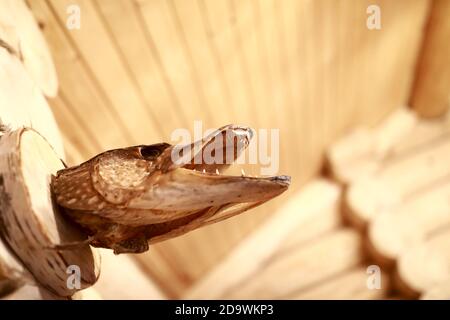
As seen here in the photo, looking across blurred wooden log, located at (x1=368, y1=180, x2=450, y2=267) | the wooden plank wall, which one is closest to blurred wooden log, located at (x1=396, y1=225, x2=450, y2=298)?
blurred wooden log, located at (x1=368, y1=180, x2=450, y2=267)

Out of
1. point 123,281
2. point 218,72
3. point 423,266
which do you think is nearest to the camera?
point 123,281

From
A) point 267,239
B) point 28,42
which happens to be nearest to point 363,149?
point 267,239

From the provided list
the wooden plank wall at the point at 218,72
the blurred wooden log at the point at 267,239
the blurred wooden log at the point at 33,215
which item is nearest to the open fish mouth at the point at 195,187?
the blurred wooden log at the point at 33,215

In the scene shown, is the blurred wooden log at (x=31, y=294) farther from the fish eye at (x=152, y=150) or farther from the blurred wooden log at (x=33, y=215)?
the fish eye at (x=152, y=150)

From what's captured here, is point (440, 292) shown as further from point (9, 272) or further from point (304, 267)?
point (9, 272)

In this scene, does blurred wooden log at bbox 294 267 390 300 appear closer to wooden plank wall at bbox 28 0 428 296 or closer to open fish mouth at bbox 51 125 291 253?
wooden plank wall at bbox 28 0 428 296
